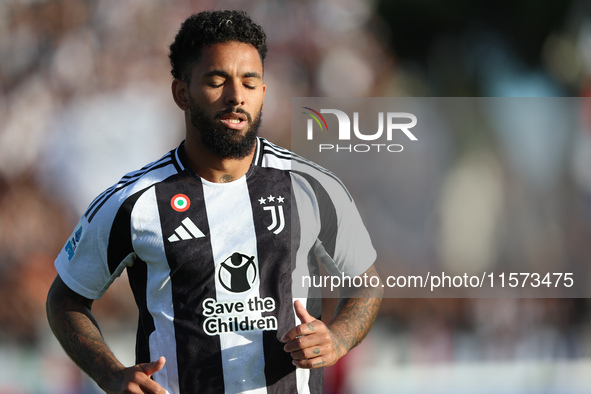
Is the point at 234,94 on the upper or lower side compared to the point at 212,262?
upper

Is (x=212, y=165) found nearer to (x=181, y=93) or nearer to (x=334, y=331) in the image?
(x=181, y=93)

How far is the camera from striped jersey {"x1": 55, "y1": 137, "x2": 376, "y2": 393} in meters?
1.62

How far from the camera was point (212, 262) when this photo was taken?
1643 millimetres

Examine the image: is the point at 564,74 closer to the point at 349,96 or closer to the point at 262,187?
the point at 349,96

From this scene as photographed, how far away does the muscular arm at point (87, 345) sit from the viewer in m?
1.49

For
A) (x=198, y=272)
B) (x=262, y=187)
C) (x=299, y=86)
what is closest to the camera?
(x=198, y=272)

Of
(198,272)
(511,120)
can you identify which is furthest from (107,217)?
(511,120)

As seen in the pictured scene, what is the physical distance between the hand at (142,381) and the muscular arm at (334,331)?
1.02 ft

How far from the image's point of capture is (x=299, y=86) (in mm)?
3430

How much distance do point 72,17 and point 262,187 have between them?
89.0 inches

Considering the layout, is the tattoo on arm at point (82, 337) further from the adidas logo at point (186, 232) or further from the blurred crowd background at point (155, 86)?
the blurred crowd background at point (155, 86)

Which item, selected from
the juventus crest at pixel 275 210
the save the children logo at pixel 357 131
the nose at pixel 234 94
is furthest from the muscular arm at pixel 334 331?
the save the children logo at pixel 357 131

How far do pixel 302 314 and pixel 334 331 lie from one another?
0.63 feet

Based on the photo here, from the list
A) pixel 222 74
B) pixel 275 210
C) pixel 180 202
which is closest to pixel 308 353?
pixel 275 210
